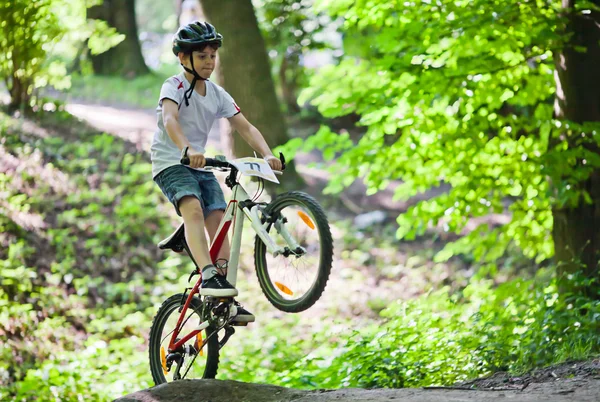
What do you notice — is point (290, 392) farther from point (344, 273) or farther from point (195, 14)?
point (195, 14)

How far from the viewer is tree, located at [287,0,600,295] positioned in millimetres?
6316

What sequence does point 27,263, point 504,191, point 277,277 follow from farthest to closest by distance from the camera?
point 27,263 → point 504,191 → point 277,277

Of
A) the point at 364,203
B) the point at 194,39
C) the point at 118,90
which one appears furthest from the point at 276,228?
the point at 118,90

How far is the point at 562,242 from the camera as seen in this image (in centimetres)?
702

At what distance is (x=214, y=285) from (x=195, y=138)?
38.6 inches

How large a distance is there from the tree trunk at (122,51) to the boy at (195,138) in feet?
49.4

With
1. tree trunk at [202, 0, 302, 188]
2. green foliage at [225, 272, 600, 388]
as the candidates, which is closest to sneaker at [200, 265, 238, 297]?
green foliage at [225, 272, 600, 388]

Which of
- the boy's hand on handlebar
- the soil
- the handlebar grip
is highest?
the handlebar grip

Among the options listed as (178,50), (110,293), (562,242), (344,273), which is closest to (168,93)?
(178,50)

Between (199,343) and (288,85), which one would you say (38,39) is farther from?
(199,343)

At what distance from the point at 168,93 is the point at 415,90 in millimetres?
2657

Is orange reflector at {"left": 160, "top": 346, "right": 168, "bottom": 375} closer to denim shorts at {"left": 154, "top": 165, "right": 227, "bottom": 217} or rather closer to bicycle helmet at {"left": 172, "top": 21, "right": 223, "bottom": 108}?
denim shorts at {"left": 154, "top": 165, "right": 227, "bottom": 217}

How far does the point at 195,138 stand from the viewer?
4684 mm

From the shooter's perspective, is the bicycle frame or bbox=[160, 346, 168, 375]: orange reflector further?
bbox=[160, 346, 168, 375]: orange reflector
